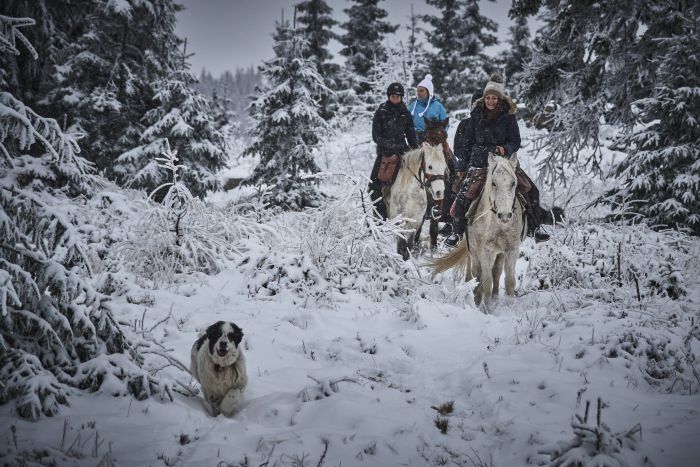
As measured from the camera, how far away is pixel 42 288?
8.41ft

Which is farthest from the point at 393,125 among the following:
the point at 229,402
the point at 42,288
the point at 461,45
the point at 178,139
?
the point at 461,45

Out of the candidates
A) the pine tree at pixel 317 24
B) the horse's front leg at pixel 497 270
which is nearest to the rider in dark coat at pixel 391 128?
the horse's front leg at pixel 497 270

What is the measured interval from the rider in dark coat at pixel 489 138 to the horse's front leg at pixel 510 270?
74 cm

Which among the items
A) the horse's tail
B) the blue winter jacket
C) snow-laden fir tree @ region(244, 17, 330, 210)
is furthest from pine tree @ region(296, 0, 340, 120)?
the horse's tail

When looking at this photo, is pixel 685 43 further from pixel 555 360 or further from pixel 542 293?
pixel 555 360

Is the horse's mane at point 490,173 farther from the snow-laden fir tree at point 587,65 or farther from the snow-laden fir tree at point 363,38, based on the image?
the snow-laden fir tree at point 363,38

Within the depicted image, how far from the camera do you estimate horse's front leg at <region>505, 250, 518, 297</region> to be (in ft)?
19.9

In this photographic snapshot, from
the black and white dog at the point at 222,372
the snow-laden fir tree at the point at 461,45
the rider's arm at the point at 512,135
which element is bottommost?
the black and white dog at the point at 222,372

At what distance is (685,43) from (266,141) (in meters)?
10.9

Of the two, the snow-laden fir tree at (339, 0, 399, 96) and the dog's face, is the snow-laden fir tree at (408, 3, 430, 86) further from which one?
the dog's face

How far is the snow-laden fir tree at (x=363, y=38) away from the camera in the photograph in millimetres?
27969

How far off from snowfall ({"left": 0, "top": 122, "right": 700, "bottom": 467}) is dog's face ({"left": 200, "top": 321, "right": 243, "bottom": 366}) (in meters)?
0.41

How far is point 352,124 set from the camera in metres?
28.8

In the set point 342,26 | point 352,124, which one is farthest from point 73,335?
point 342,26
